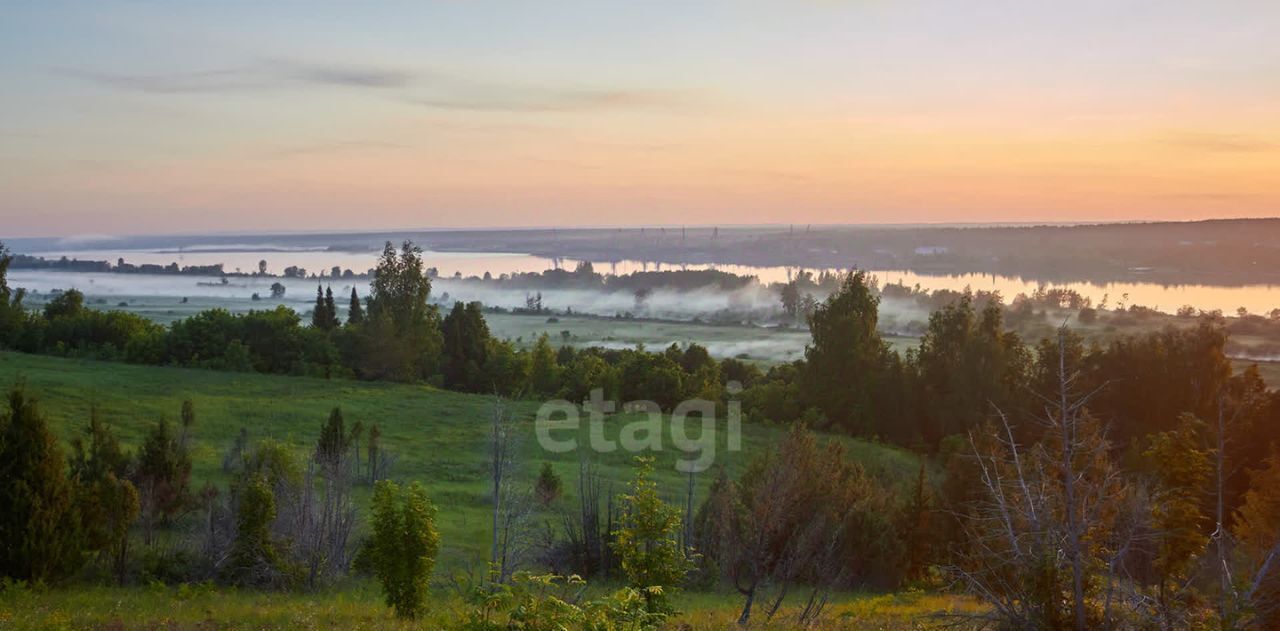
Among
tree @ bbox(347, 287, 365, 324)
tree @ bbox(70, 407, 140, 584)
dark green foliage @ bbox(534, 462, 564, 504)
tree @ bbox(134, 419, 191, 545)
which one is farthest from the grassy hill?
tree @ bbox(347, 287, 365, 324)

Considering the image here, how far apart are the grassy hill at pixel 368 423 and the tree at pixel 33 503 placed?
706cm

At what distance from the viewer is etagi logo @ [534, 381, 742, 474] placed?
119ft

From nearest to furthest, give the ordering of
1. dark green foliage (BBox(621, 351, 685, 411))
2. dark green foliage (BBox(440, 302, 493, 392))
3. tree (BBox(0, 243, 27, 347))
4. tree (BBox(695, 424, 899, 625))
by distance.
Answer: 1. tree (BBox(695, 424, 899, 625))
2. dark green foliage (BBox(621, 351, 685, 411))
3. tree (BBox(0, 243, 27, 347))
4. dark green foliage (BBox(440, 302, 493, 392))

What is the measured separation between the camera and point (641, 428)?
4100cm

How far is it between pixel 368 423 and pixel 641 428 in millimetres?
12055

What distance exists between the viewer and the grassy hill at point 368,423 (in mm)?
26984

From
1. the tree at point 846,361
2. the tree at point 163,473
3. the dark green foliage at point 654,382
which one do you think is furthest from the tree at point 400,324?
the tree at point 163,473

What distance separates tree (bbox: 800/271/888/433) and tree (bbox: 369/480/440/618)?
36.0 meters

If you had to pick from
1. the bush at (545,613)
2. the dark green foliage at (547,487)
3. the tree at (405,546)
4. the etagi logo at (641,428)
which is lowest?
the etagi logo at (641,428)

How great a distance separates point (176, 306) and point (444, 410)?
2480 inches

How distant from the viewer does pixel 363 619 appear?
43.5 feet

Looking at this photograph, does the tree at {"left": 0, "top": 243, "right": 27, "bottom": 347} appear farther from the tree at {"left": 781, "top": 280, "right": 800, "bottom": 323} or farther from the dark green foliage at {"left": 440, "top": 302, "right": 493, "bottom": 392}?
the tree at {"left": 781, "top": 280, "right": 800, "bottom": 323}

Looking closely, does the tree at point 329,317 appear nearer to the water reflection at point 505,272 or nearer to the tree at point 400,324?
the tree at point 400,324

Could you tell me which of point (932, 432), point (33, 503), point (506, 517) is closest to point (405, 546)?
point (506, 517)
